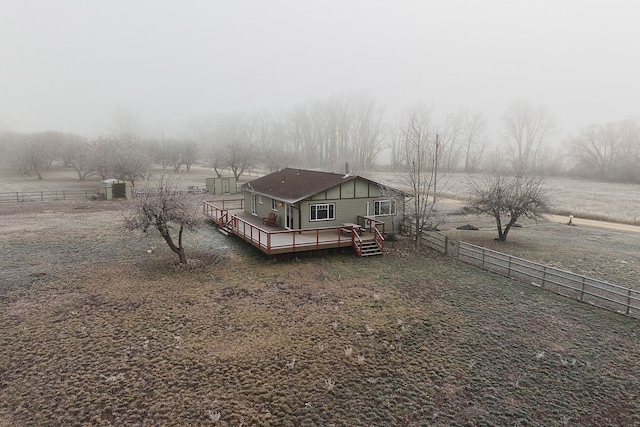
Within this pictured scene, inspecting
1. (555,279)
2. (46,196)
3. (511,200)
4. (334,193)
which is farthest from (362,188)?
(46,196)

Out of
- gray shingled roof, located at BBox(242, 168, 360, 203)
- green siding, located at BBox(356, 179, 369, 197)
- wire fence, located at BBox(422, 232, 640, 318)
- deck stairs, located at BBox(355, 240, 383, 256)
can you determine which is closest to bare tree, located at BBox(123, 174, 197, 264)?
gray shingled roof, located at BBox(242, 168, 360, 203)

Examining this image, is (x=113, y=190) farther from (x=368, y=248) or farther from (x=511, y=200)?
(x=511, y=200)

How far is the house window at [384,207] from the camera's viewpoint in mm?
22250

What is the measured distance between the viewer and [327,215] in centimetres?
2105

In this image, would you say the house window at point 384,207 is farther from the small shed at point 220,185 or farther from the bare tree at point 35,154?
the bare tree at point 35,154

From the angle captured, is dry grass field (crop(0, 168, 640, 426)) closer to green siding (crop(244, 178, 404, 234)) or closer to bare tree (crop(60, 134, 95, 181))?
green siding (crop(244, 178, 404, 234))

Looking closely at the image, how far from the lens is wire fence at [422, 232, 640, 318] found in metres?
13.1

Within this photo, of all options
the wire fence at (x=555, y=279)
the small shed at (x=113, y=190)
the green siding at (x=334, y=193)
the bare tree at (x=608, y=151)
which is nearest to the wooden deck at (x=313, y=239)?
the green siding at (x=334, y=193)

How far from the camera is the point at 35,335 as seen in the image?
10.6 m

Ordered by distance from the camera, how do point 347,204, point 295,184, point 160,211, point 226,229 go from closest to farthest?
point 160,211
point 347,204
point 226,229
point 295,184

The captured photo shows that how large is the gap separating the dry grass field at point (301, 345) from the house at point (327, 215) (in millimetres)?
1457

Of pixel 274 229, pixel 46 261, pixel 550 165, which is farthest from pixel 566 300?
pixel 550 165

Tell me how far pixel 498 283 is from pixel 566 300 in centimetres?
235

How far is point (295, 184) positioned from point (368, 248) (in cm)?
671
